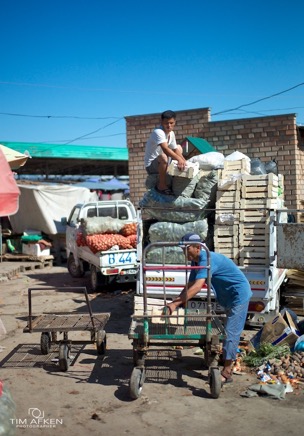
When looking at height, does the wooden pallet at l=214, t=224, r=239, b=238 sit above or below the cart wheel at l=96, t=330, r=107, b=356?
above

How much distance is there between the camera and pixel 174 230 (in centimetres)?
798

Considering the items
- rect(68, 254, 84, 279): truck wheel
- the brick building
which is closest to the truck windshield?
the brick building

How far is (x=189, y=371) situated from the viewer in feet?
19.8

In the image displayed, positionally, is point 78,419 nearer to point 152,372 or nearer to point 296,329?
point 152,372

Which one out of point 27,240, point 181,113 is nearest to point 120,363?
point 181,113

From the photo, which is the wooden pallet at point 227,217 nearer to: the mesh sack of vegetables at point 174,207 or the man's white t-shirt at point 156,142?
the mesh sack of vegetables at point 174,207

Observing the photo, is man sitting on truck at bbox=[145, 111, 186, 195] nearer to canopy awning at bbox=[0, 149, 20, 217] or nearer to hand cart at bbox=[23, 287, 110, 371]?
hand cart at bbox=[23, 287, 110, 371]

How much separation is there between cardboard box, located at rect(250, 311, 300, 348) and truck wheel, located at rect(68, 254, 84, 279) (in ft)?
25.7

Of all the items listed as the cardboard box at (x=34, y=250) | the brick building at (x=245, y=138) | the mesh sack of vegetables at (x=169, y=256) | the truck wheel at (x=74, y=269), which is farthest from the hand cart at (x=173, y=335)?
the cardboard box at (x=34, y=250)

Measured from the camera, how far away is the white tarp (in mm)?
17875

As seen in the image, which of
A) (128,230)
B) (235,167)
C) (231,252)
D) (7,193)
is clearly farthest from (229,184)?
(7,193)

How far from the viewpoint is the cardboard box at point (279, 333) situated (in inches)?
248

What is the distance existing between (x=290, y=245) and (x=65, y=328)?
3.51 meters

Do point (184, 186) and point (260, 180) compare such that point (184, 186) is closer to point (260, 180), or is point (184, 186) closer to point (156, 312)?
point (260, 180)
